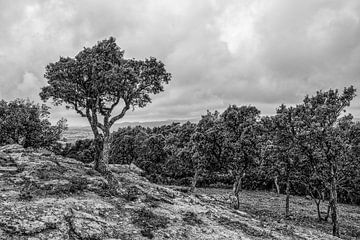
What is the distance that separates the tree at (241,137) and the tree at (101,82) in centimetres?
1501

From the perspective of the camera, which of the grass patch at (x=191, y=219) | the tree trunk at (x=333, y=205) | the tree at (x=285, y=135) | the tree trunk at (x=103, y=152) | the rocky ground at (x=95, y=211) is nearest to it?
the rocky ground at (x=95, y=211)

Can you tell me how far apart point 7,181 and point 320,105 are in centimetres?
3143

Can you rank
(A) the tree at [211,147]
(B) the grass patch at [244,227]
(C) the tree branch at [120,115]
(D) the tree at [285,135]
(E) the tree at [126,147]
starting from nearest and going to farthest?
Result: 1. (B) the grass patch at [244,227]
2. (C) the tree branch at [120,115]
3. (D) the tree at [285,135]
4. (A) the tree at [211,147]
5. (E) the tree at [126,147]

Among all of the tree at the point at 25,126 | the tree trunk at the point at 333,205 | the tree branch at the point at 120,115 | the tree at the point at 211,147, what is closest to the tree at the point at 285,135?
the tree trunk at the point at 333,205

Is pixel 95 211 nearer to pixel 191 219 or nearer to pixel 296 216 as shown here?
pixel 191 219

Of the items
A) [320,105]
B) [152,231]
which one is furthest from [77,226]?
[320,105]

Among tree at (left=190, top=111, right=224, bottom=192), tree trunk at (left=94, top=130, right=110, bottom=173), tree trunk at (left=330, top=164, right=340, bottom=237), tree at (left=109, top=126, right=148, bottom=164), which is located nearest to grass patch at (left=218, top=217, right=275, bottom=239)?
tree trunk at (left=94, top=130, right=110, bottom=173)

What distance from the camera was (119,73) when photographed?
2767 centimetres

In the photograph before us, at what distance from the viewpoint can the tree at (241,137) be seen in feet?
133

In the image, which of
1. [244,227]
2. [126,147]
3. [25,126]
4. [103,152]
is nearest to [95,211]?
[103,152]

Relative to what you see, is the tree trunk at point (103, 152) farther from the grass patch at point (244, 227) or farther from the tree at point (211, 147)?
the tree at point (211, 147)

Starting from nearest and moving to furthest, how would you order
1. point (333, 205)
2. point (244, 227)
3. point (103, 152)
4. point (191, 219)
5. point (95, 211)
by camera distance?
1. point (95, 211)
2. point (191, 219)
3. point (244, 227)
4. point (103, 152)
5. point (333, 205)

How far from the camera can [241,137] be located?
40750mm

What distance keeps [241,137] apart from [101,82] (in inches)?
837
